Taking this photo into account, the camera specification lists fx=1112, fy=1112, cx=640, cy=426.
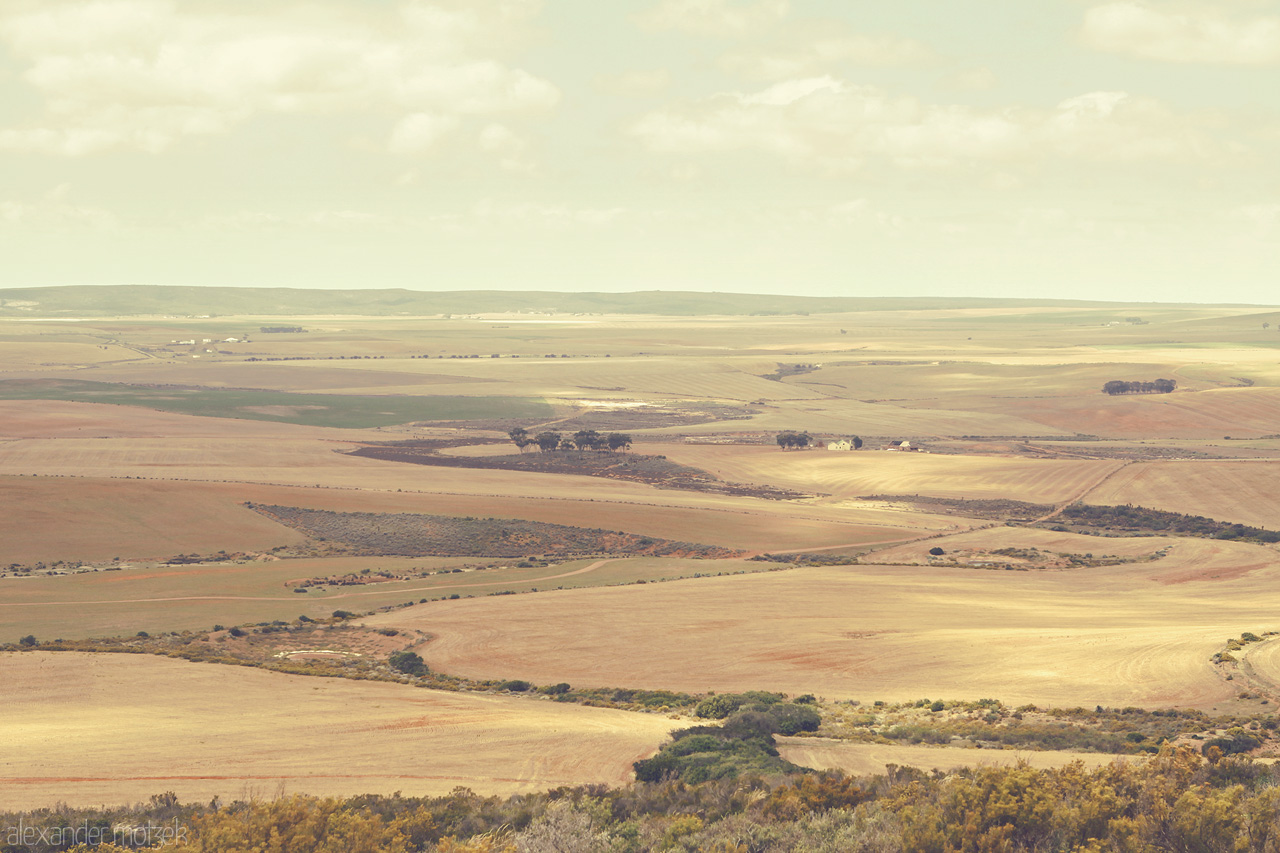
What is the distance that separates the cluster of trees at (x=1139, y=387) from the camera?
174000mm

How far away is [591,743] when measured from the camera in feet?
92.3

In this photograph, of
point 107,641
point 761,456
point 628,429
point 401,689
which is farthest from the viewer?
point 628,429

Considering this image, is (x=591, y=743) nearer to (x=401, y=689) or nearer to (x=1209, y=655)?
(x=401, y=689)

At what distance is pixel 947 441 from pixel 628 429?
4026 cm

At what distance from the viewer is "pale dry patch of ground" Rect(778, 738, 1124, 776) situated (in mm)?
25406

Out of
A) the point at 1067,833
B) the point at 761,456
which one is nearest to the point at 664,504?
the point at 761,456

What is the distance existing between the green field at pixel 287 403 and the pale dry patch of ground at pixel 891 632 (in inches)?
3942

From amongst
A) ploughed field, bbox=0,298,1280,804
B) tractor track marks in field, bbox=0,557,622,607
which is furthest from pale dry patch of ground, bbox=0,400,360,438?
tractor track marks in field, bbox=0,557,622,607

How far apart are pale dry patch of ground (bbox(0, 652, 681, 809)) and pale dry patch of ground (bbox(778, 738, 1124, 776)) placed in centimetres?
385

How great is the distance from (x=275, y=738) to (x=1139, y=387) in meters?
173

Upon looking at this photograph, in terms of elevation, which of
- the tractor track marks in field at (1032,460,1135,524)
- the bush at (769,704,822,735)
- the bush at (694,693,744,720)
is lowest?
the tractor track marks in field at (1032,460,1135,524)

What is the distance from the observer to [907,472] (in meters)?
103

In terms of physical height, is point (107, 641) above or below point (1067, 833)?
below

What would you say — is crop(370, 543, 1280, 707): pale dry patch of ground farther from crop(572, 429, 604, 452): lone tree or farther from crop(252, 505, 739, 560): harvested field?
crop(572, 429, 604, 452): lone tree
